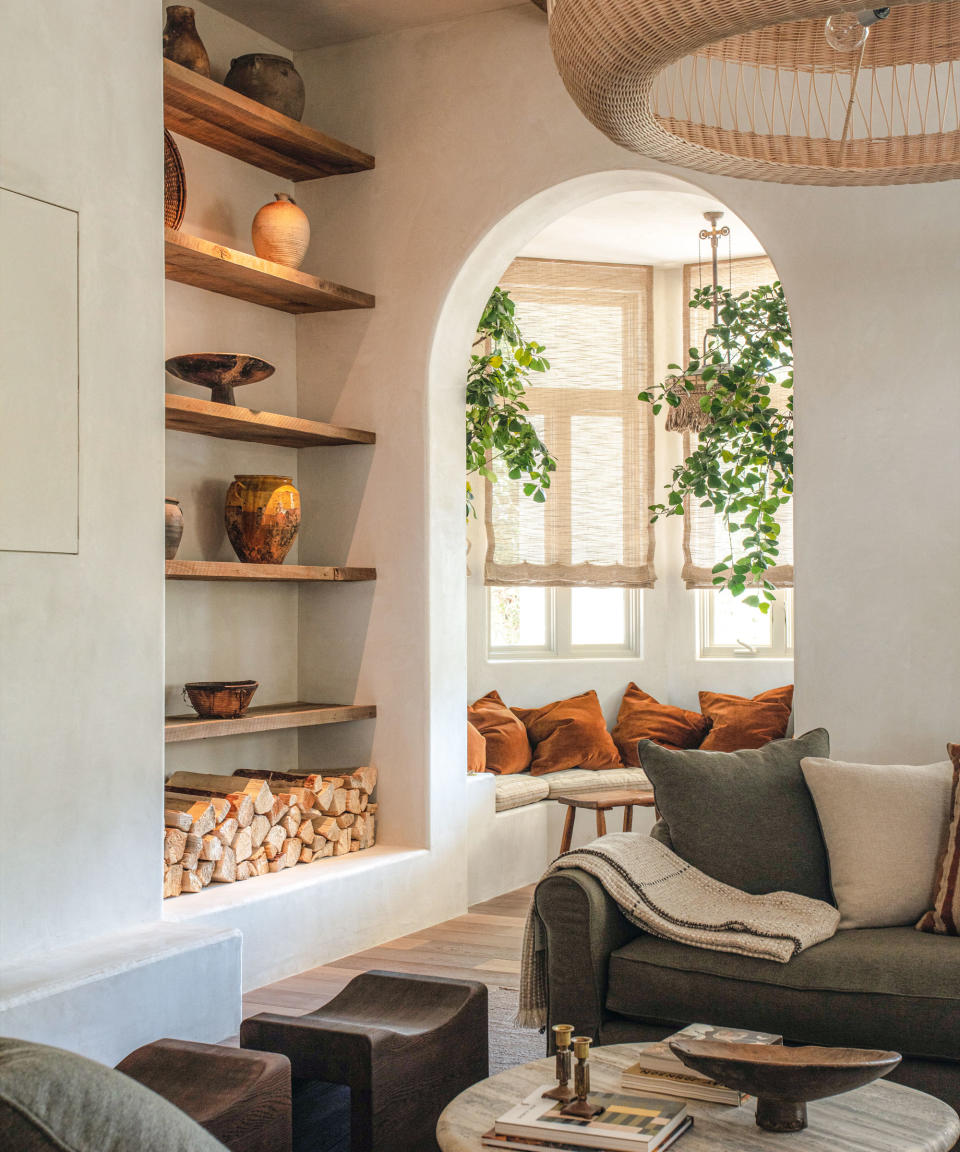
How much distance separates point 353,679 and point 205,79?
215 cm

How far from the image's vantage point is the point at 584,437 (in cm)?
652

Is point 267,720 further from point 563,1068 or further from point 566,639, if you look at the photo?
point 566,639

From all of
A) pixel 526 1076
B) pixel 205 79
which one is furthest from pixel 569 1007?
pixel 205 79

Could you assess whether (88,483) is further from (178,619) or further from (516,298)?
Answer: (516,298)

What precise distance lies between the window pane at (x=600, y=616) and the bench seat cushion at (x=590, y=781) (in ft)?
3.20

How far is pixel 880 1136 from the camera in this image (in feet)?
5.91

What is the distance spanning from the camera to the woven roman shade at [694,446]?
21.2 feet

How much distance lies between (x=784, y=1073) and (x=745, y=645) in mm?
4930

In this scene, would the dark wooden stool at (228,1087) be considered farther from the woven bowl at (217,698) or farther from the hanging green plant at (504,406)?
the hanging green plant at (504,406)

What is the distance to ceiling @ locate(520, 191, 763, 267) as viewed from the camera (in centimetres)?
570

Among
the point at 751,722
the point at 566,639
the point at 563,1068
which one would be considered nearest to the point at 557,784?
the point at 751,722

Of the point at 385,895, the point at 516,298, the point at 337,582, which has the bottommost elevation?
the point at 385,895

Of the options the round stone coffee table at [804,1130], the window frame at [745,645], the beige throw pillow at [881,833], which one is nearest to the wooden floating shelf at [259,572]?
the beige throw pillow at [881,833]

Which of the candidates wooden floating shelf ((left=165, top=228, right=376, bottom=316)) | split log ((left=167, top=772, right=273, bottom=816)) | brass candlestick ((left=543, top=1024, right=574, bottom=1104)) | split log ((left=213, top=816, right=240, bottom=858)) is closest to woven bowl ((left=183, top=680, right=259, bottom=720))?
split log ((left=167, top=772, right=273, bottom=816))
